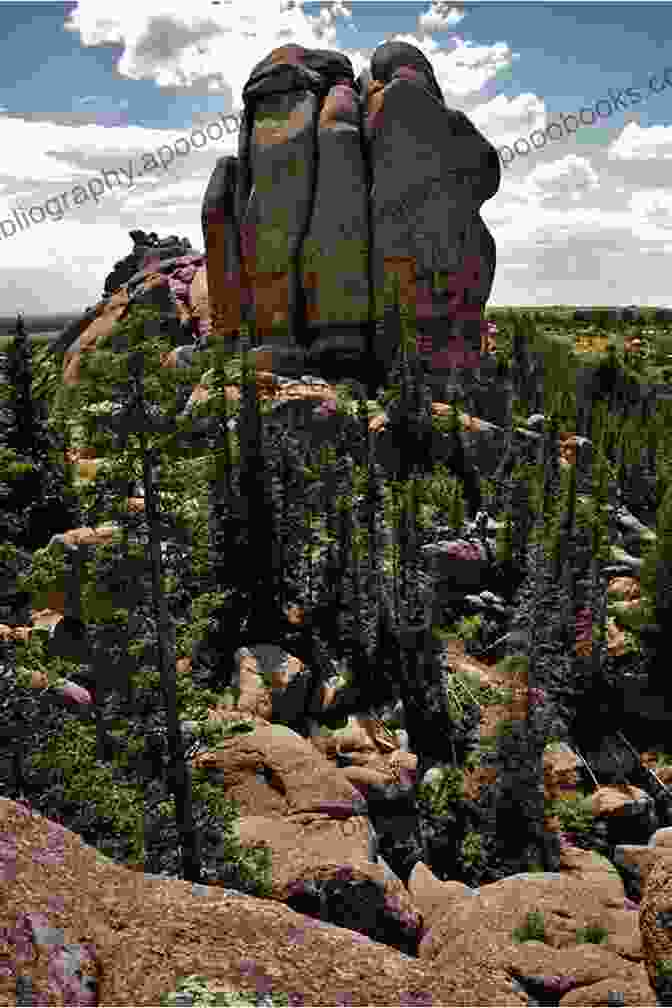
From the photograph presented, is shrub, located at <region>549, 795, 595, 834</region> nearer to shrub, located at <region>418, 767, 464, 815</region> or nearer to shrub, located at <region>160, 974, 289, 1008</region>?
shrub, located at <region>418, 767, 464, 815</region>

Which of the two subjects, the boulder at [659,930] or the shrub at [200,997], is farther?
the boulder at [659,930]

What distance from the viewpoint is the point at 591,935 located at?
50.0ft

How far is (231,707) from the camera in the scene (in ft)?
88.9

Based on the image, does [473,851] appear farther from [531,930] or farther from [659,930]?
[659,930]

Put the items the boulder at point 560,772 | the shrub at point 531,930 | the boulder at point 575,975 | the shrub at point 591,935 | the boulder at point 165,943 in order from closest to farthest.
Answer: the boulder at point 165,943 → the boulder at point 575,975 → the shrub at point 531,930 → the shrub at point 591,935 → the boulder at point 560,772

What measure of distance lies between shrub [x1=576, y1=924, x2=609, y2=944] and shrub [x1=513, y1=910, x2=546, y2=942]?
784 millimetres

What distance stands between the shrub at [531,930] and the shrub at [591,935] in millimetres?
784

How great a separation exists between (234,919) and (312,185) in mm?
57836

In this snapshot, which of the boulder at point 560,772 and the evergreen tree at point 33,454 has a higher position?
the evergreen tree at point 33,454

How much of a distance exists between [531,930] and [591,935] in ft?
4.62

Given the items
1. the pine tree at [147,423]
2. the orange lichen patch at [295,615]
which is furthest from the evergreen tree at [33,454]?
the pine tree at [147,423]

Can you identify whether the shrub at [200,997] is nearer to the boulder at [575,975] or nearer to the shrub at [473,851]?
the boulder at [575,975]

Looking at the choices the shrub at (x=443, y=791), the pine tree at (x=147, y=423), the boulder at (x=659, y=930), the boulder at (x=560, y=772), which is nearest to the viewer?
the boulder at (x=659, y=930)

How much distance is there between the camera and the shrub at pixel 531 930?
1503 centimetres
